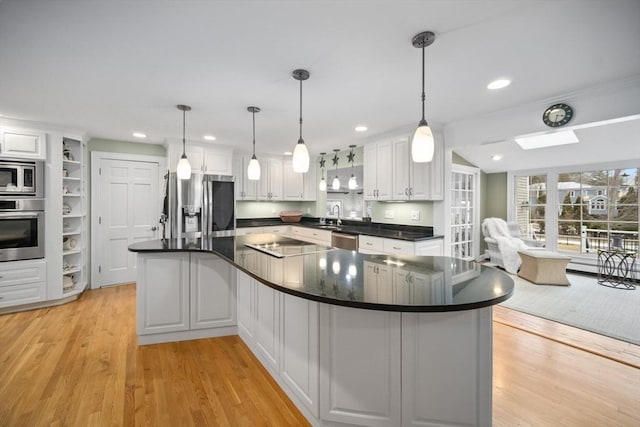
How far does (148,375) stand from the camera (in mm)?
2217

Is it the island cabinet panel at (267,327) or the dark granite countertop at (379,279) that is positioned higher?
the dark granite countertop at (379,279)

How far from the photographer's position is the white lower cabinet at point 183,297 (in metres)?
2.68

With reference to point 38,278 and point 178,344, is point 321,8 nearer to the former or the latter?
point 178,344

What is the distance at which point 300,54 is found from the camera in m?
1.98

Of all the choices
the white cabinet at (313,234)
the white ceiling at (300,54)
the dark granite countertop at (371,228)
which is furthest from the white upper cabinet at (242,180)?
the white ceiling at (300,54)

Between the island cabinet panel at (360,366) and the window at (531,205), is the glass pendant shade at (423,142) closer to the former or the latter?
the island cabinet panel at (360,366)

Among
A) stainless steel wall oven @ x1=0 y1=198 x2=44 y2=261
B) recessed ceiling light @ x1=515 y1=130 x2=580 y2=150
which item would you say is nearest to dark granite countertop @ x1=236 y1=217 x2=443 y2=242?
recessed ceiling light @ x1=515 y1=130 x2=580 y2=150

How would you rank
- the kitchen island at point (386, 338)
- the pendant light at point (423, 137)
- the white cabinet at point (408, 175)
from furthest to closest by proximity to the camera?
the white cabinet at point (408, 175) < the pendant light at point (423, 137) < the kitchen island at point (386, 338)

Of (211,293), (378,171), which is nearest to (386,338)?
(211,293)

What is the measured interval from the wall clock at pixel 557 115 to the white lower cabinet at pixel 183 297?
11.2 ft

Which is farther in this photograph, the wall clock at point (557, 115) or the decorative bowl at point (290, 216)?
the decorative bowl at point (290, 216)

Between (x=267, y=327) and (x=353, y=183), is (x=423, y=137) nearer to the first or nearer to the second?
(x=267, y=327)

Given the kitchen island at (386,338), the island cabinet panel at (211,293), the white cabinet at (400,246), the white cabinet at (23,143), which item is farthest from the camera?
the white cabinet at (400,246)

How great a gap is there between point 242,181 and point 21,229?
119 inches
